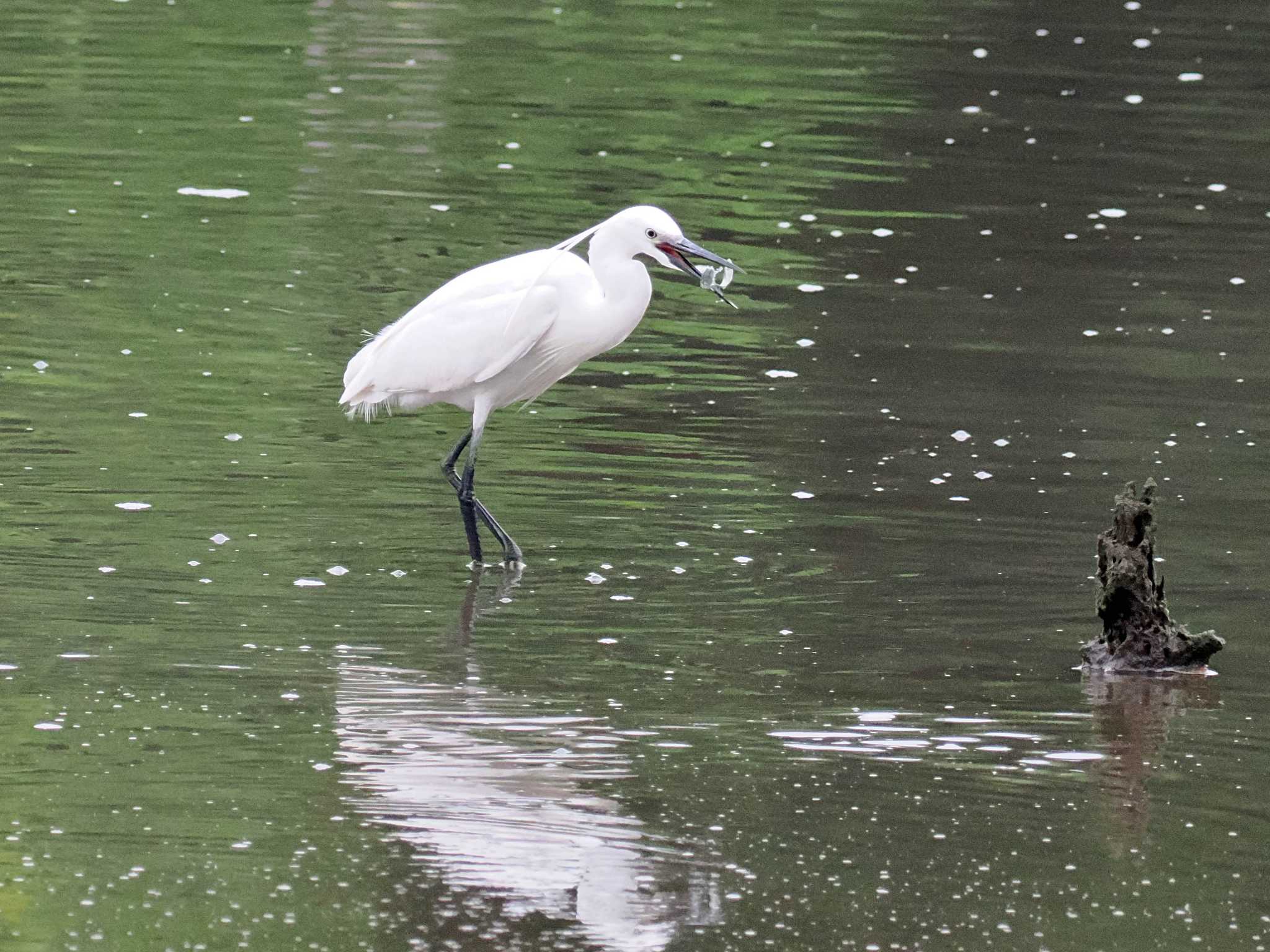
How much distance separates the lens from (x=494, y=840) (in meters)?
5.69

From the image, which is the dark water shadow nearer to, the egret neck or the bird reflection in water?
the bird reflection in water

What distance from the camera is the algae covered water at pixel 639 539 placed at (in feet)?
18.4

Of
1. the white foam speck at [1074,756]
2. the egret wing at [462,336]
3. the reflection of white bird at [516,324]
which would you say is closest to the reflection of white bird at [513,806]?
the white foam speck at [1074,756]

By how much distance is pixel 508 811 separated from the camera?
19.3ft

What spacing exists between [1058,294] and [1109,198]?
113 inches

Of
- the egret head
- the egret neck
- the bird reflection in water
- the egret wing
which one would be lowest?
the bird reflection in water

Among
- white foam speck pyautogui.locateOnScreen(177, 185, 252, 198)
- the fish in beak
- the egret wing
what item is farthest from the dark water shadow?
white foam speck pyautogui.locateOnScreen(177, 185, 252, 198)

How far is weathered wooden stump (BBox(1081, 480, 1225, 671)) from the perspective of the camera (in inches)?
272

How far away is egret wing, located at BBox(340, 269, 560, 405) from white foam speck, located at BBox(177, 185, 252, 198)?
20.0ft

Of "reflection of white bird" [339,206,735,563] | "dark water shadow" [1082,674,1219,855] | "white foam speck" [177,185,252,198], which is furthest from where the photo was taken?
"white foam speck" [177,185,252,198]

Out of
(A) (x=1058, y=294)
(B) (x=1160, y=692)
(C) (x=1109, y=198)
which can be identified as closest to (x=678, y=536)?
(B) (x=1160, y=692)

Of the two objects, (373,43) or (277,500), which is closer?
(277,500)

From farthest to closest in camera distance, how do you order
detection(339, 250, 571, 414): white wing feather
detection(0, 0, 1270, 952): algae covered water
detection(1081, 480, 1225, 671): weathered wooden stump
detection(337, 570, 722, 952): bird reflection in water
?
detection(339, 250, 571, 414): white wing feather, detection(1081, 480, 1225, 671): weathered wooden stump, detection(0, 0, 1270, 952): algae covered water, detection(337, 570, 722, 952): bird reflection in water

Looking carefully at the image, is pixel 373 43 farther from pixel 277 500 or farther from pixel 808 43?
pixel 277 500
